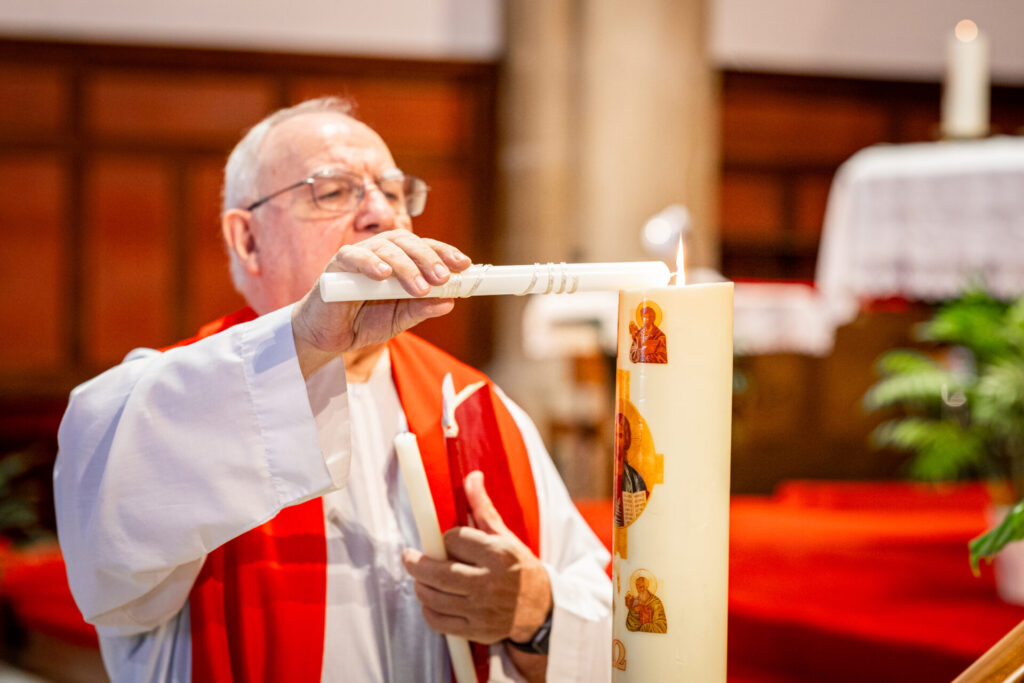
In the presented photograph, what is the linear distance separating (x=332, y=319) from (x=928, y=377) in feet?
8.81

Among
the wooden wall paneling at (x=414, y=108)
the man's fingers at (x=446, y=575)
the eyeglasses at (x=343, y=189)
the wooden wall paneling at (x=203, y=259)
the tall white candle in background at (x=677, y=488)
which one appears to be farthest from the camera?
the wooden wall paneling at (x=414, y=108)

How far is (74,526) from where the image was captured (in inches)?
54.2

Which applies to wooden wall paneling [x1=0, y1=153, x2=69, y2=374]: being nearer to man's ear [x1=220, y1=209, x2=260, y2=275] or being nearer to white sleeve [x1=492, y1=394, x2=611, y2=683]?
man's ear [x1=220, y1=209, x2=260, y2=275]

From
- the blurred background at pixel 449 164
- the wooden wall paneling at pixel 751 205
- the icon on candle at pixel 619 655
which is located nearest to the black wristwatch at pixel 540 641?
the icon on candle at pixel 619 655

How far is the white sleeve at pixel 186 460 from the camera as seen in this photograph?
1.27 m

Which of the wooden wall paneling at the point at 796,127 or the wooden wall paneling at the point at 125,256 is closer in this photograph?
the wooden wall paneling at the point at 125,256

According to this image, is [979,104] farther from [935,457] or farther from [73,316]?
[73,316]

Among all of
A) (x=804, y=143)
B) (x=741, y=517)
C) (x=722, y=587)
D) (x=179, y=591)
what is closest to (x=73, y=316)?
(x=741, y=517)

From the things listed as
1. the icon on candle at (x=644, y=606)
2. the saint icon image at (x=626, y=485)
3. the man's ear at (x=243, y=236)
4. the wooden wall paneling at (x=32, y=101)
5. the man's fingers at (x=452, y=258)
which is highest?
the wooden wall paneling at (x=32, y=101)

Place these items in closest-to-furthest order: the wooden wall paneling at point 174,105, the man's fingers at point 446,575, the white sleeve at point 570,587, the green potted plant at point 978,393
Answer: the man's fingers at point 446,575, the white sleeve at point 570,587, the green potted plant at point 978,393, the wooden wall paneling at point 174,105

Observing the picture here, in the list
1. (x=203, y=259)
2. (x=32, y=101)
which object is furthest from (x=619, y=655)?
(x=32, y=101)

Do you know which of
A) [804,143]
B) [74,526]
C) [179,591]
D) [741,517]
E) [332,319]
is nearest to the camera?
[332,319]

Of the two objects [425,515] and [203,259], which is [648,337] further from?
[203,259]

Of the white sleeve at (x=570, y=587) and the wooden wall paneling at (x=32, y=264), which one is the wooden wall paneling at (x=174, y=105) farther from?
the white sleeve at (x=570, y=587)
